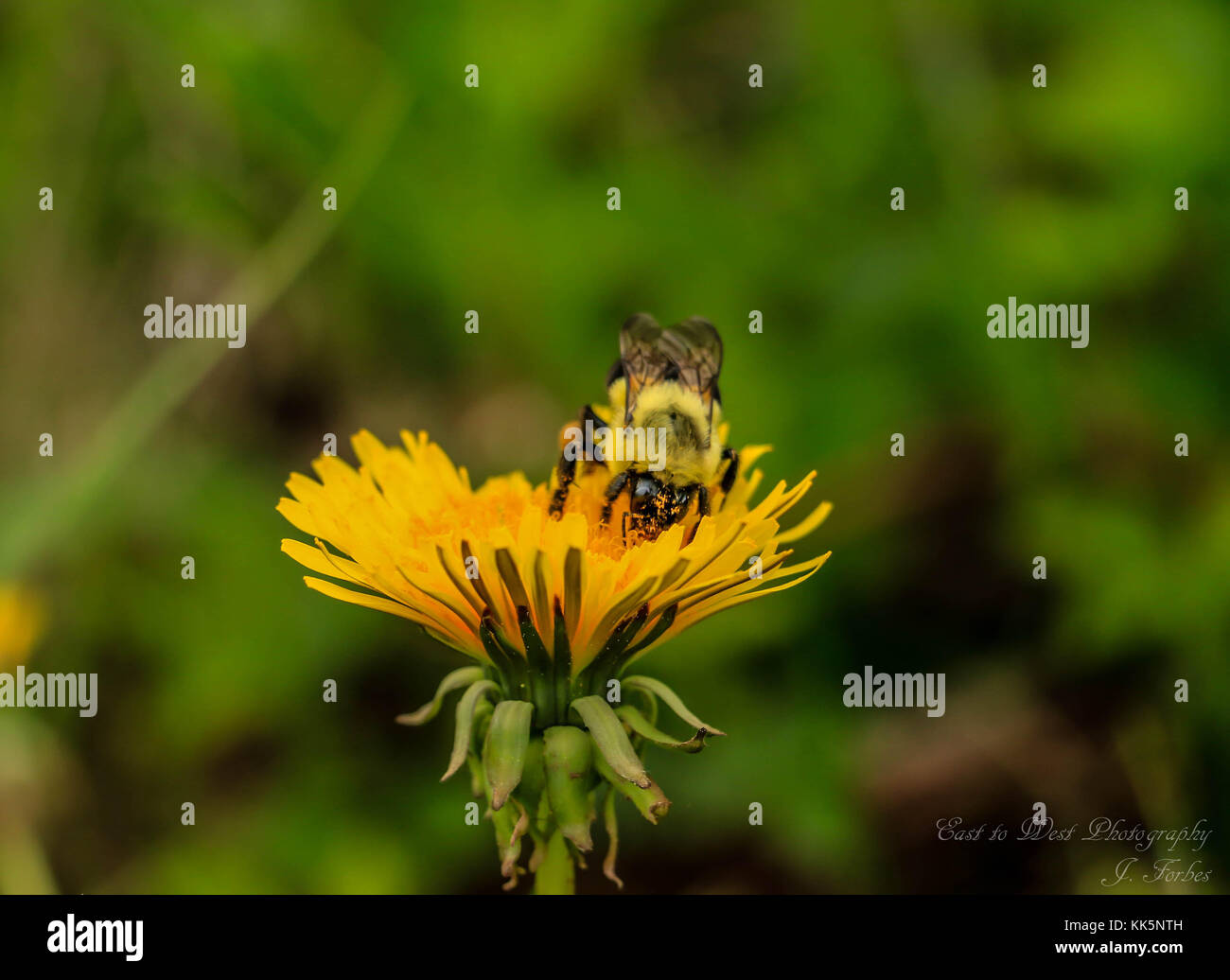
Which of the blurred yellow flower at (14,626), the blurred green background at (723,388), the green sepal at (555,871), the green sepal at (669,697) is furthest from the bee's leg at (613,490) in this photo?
the blurred yellow flower at (14,626)

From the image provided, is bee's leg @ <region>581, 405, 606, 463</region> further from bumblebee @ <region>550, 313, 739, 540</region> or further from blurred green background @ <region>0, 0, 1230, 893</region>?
blurred green background @ <region>0, 0, 1230, 893</region>

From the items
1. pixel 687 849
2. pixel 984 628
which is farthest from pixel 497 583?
pixel 984 628

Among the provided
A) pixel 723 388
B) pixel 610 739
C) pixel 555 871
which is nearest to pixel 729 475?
pixel 610 739

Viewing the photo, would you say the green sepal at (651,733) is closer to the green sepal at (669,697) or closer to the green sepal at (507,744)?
the green sepal at (669,697)

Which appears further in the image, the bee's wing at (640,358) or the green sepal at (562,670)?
the bee's wing at (640,358)

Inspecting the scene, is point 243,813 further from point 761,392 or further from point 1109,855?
point 1109,855

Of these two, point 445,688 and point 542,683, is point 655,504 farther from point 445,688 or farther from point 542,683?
point 445,688

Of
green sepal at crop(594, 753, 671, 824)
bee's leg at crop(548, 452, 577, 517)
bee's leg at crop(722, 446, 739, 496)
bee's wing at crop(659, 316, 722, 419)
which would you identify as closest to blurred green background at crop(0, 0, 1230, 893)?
bee's wing at crop(659, 316, 722, 419)
